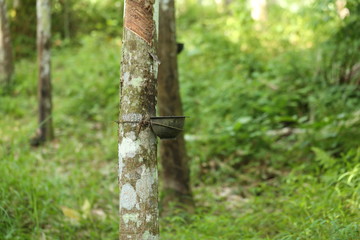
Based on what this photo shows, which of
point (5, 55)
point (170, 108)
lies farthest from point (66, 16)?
point (170, 108)

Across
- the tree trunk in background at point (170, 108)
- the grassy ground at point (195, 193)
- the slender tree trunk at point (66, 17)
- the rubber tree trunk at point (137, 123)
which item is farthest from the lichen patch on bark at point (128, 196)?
the slender tree trunk at point (66, 17)

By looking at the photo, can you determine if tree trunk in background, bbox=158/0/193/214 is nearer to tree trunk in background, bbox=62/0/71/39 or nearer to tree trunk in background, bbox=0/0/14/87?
tree trunk in background, bbox=0/0/14/87

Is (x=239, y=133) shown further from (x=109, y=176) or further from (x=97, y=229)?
(x=97, y=229)

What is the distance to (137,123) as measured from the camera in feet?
8.00

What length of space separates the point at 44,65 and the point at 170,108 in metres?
3.43

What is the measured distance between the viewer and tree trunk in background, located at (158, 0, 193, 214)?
4633mm

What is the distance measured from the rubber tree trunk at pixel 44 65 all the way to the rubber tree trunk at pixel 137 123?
5000mm

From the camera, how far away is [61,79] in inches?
399

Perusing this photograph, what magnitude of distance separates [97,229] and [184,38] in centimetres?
717

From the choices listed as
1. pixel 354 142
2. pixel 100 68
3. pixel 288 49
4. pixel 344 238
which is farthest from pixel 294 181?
pixel 100 68

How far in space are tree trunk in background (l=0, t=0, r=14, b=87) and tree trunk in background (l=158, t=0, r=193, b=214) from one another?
590 cm

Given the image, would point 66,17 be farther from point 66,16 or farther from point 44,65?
point 44,65

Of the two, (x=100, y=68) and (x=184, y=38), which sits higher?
(x=184, y=38)

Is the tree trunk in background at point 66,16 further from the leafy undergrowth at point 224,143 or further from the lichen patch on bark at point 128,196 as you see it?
the lichen patch on bark at point 128,196
